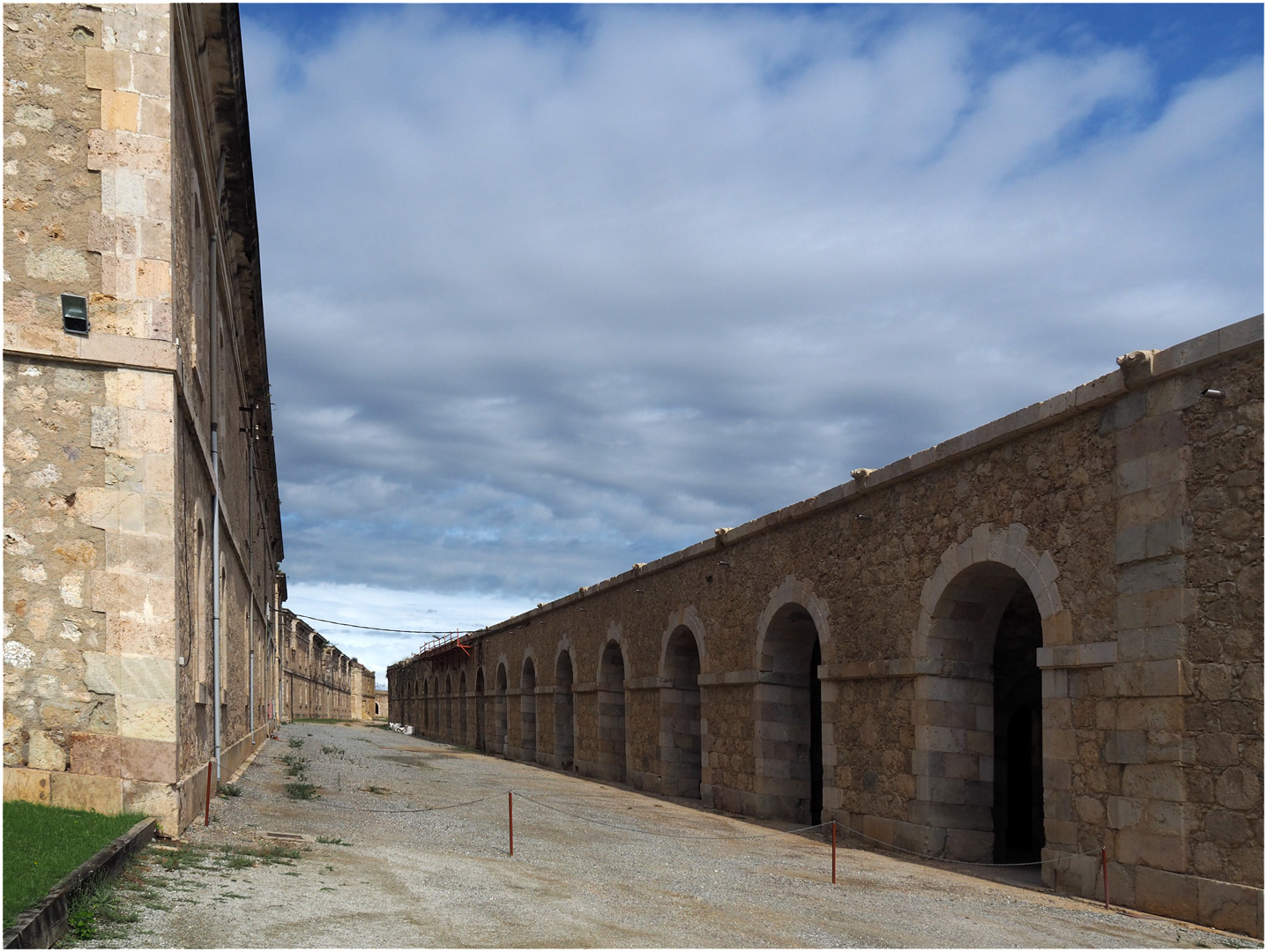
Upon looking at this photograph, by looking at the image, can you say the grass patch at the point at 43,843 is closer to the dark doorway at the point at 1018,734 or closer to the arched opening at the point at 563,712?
the dark doorway at the point at 1018,734

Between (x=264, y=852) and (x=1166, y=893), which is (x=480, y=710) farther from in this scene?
(x=1166, y=893)

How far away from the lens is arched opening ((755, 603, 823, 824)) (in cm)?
1451

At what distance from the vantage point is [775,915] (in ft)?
24.2

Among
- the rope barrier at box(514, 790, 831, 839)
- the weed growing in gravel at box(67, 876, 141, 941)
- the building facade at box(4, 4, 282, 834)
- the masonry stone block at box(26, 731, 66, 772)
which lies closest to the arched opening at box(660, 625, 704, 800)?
the rope barrier at box(514, 790, 831, 839)

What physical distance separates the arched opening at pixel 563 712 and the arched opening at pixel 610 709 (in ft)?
11.8

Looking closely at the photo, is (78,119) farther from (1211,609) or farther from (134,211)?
(1211,609)

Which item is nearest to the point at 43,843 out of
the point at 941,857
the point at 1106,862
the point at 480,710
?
the point at 1106,862

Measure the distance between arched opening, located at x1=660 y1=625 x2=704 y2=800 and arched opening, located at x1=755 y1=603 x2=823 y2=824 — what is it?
358 centimetres

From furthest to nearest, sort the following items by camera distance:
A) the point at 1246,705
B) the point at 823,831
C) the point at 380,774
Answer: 1. the point at 380,774
2. the point at 823,831
3. the point at 1246,705

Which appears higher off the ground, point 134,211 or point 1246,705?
point 134,211

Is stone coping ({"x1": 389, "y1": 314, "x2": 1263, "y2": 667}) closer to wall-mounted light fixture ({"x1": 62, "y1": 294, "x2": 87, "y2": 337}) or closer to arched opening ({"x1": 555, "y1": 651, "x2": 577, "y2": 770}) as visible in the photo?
wall-mounted light fixture ({"x1": 62, "y1": 294, "x2": 87, "y2": 337})

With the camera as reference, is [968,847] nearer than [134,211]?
No

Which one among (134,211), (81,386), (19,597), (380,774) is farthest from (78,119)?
(380,774)

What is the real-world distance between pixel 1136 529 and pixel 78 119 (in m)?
8.53
